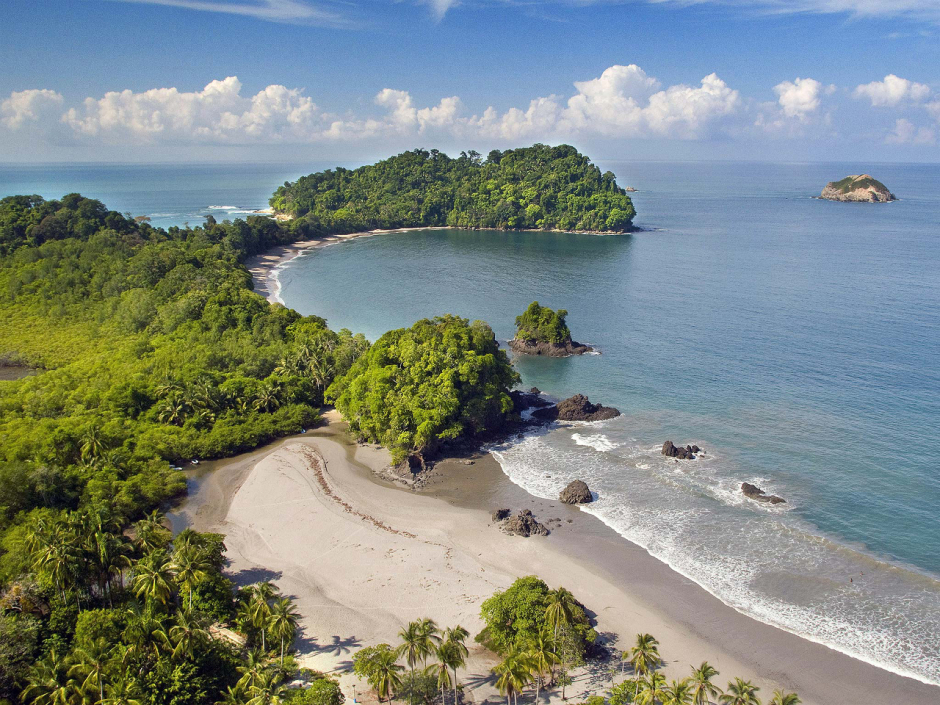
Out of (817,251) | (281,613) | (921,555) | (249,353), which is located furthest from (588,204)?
(281,613)

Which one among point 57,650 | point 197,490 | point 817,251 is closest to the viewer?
point 57,650

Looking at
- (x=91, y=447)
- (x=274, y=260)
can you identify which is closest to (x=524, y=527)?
(x=91, y=447)

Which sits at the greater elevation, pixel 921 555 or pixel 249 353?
pixel 249 353

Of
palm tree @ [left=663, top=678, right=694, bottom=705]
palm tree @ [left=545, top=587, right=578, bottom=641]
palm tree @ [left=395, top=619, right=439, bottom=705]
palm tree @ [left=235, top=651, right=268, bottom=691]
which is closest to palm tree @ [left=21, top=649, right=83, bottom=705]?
palm tree @ [left=235, top=651, right=268, bottom=691]

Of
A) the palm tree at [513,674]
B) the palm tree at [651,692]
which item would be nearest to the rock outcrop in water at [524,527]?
the palm tree at [513,674]

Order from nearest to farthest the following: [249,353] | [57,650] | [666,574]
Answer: [57,650] → [666,574] → [249,353]

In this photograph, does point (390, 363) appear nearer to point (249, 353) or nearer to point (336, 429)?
point (336, 429)

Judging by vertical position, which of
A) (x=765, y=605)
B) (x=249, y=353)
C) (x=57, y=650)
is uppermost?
(x=249, y=353)

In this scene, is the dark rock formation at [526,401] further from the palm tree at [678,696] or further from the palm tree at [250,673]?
the palm tree at [678,696]
